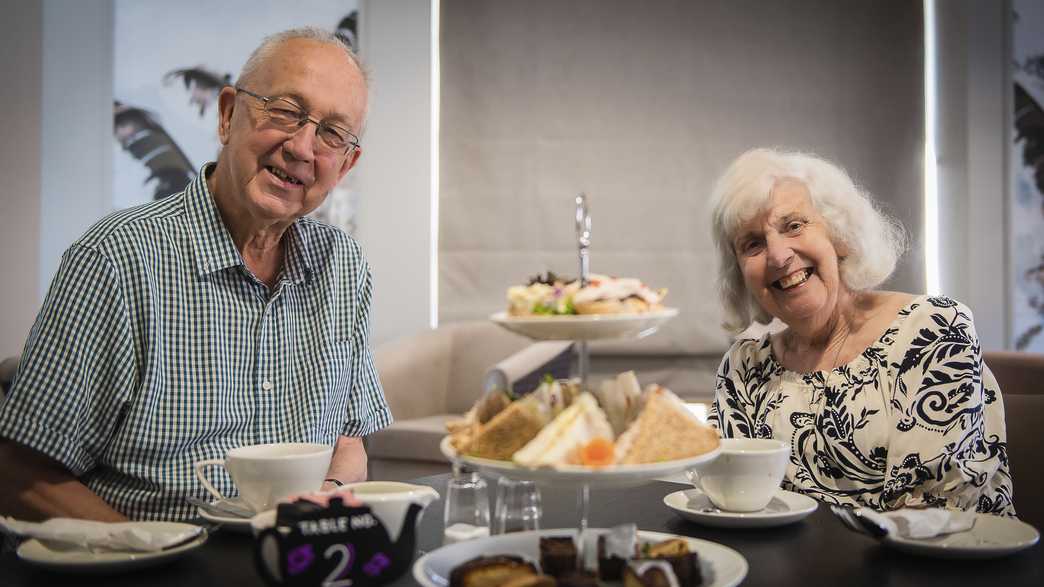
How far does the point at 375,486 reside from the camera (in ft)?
3.86

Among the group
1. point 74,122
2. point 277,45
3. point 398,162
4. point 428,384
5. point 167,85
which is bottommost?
point 428,384

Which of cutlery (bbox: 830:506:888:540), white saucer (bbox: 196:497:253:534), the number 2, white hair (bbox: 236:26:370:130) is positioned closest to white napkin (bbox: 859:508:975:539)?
cutlery (bbox: 830:506:888:540)

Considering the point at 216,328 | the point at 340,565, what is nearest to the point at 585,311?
the point at 340,565

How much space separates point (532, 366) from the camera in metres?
3.65

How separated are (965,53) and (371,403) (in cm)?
390

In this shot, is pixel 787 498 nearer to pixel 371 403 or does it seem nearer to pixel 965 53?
pixel 371 403

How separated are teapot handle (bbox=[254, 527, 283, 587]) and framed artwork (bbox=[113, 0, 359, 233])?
12.8 feet

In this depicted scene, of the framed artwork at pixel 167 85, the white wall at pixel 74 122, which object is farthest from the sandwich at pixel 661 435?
the framed artwork at pixel 167 85

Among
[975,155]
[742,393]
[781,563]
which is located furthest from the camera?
[975,155]

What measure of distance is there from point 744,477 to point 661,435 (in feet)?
1.21

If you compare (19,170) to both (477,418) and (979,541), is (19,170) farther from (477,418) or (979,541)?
(979,541)

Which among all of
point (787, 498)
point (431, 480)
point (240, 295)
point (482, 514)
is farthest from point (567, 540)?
point (240, 295)

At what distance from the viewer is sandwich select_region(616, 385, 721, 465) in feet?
2.89

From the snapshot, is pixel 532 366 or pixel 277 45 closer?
pixel 277 45
